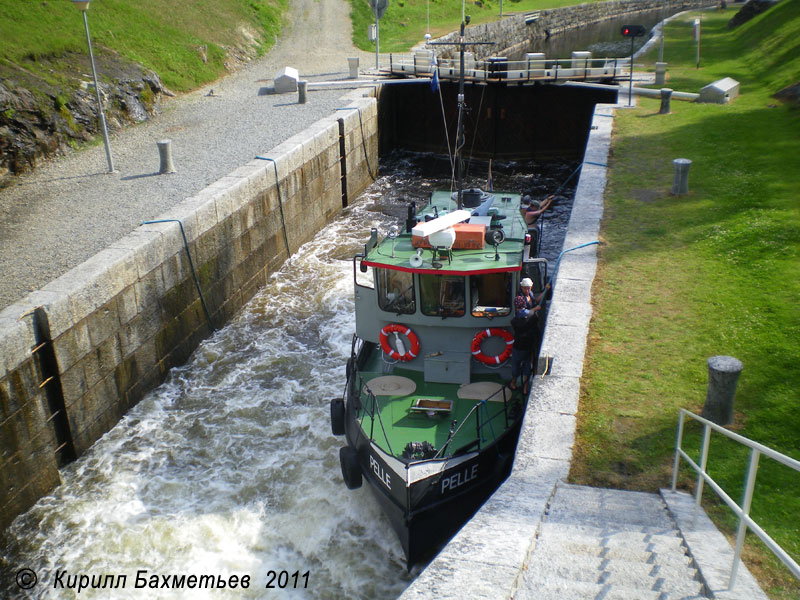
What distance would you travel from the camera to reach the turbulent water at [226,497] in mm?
8930

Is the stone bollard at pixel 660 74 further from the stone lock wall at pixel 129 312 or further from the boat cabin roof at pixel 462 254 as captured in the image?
the boat cabin roof at pixel 462 254

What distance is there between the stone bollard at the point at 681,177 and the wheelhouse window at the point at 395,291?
7669mm

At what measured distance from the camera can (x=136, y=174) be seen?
52.6 feet

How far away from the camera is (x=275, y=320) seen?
14898mm

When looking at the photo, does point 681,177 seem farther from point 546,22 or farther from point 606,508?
point 546,22

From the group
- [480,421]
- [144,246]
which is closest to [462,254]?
[480,421]

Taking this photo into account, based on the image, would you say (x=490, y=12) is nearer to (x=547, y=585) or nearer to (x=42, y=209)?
(x=42, y=209)

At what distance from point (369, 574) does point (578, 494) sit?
321cm

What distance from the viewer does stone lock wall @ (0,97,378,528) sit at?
31.4 feet

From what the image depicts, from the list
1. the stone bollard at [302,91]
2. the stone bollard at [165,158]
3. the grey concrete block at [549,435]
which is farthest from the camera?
the stone bollard at [302,91]

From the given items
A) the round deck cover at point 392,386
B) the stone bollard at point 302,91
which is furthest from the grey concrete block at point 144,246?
the stone bollard at point 302,91

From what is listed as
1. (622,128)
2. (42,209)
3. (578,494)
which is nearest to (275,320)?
(42,209)

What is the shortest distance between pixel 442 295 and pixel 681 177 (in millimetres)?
7509

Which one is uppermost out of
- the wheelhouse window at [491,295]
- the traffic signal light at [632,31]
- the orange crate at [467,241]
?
the traffic signal light at [632,31]
